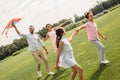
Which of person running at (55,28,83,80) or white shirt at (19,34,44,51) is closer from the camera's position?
person running at (55,28,83,80)

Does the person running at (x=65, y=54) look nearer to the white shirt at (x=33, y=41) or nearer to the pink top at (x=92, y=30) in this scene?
the pink top at (x=92, y=30)

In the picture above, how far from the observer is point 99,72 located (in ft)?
40.9

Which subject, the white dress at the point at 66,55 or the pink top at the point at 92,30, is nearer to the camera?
the white dress at the point at 66,55

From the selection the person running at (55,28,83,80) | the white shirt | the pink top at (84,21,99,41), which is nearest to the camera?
the person running at (55,28,83,80)

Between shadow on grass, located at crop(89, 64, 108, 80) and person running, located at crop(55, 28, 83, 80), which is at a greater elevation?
person running, located at crop(55, 28, 83, 80)

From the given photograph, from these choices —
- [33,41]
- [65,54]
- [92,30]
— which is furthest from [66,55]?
[33,41]

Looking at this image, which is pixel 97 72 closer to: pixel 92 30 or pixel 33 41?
pixel 92 30

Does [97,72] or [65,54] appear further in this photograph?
[97,72]

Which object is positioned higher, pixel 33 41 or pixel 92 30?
pixel 33 41

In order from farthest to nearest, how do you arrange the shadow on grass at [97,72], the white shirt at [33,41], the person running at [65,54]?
the white shirt at [33,41] < the shadow on grass at [97,72] < the person running at [65,54]

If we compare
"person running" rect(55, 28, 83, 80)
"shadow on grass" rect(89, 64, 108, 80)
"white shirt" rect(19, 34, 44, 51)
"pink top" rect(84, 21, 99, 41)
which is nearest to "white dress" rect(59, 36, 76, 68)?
"person running" rect(55, 28, 83, 80)

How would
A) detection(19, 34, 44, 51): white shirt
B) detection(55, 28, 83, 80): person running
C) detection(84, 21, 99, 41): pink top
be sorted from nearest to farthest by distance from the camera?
detection(55, 28, 83, 80): person running < detection(84, 21, 99, 41): pink top < detection(19, 34, 44, 51): white shirt

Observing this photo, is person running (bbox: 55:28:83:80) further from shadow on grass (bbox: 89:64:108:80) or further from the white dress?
shadow on grass (bbox: 89:64:108:80)

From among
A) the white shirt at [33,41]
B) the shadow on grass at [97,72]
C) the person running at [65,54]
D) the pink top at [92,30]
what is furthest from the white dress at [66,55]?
the white shirt at [33,41]
